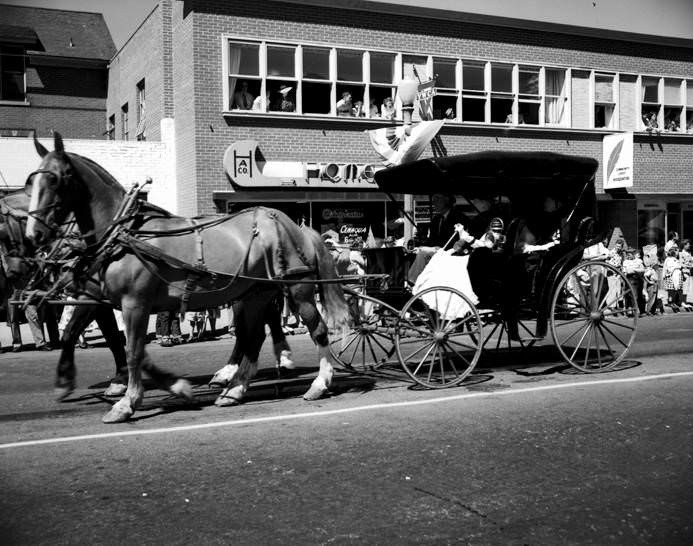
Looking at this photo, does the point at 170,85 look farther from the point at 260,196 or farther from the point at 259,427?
the point at 259,427

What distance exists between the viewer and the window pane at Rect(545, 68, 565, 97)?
76.9 feet

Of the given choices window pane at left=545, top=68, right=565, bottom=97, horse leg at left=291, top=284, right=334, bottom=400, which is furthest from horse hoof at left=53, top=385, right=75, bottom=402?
window pane at left=545, top=68, right=565, bottom=97

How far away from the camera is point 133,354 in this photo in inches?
271

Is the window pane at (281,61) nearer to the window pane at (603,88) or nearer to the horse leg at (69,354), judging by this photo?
the window pane at (603,88)

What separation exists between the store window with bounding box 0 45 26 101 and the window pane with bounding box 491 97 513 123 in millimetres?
16963

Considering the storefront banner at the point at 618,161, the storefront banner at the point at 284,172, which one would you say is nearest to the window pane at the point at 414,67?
the storefront banner at the point at 284,172

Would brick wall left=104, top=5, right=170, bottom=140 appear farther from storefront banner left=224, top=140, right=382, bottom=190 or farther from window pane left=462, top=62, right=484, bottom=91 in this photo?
window pane left=462, top=62, right=484, bottom=91

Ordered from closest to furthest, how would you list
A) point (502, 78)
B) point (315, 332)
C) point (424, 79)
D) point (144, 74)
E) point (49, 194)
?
point (49, 194)
point (315, 332)
point (424, 79)
point (502, 78)
point (144, 74)

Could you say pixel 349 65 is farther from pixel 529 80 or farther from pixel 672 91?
pixel 672 91

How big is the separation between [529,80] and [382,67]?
5.02 m

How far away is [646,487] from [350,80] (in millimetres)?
17143

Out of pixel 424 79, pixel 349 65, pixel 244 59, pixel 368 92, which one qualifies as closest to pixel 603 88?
pixel 424 79

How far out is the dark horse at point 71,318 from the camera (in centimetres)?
775

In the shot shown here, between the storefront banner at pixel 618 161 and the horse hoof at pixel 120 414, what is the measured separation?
64.6ft
